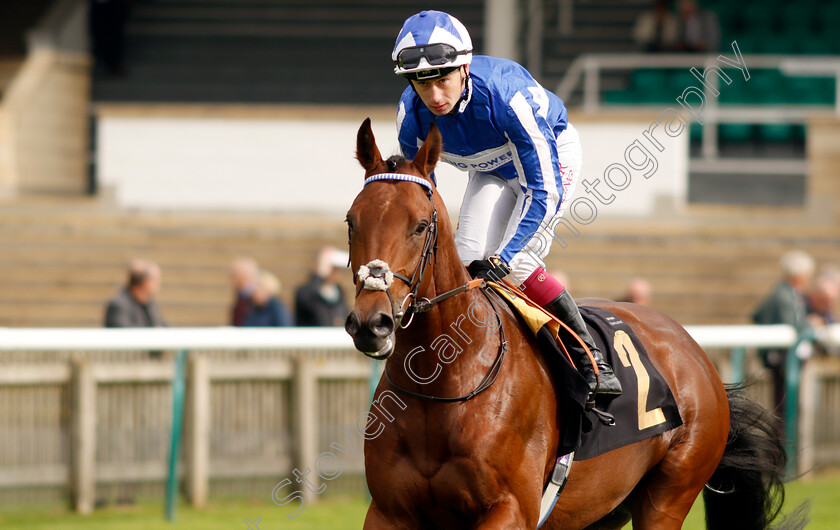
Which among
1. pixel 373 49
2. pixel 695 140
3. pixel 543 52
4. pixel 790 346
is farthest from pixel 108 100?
pixel 790 346

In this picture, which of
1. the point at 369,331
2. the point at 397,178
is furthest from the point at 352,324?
the point at 397,178

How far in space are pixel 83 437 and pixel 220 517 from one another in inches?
36.6

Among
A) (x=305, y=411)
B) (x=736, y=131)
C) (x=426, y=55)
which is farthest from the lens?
(x=736, y=131)

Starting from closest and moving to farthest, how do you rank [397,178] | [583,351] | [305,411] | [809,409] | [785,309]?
[397,178]
[583,351]
[305,411]
[809,409]
[785,309]

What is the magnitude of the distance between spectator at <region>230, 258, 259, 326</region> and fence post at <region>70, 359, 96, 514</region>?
6.39 feet

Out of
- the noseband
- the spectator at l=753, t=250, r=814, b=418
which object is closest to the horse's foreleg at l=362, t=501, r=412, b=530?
the noseband

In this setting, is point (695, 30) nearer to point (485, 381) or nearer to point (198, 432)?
point (198, 432)

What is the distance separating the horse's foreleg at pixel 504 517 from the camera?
337 cm

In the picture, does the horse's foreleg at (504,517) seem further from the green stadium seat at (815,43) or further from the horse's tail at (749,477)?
the green stadium seat at (815,43)

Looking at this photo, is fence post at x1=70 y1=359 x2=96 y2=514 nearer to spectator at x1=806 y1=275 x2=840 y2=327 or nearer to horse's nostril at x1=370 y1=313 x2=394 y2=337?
horse's nostril at x1=370 y1=313 x2=394 y2=337

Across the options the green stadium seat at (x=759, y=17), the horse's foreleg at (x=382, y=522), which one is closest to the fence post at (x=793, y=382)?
the horse's foreleg at (x=382, y=522)

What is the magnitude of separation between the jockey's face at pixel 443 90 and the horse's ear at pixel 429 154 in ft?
0.75

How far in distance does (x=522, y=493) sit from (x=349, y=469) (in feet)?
12.4

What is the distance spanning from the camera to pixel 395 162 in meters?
3.37
